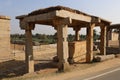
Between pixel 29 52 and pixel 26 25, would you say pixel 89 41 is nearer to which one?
pixel 29 52

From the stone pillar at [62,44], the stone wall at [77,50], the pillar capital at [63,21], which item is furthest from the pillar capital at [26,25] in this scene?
the stone wall at [77,50]

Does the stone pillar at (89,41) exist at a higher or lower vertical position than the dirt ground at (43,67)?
higher

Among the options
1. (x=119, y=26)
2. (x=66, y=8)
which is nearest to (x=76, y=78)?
(x=66, y=8)

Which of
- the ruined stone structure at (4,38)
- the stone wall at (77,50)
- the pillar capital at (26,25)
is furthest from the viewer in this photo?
the ruined stone structure at (4,38)

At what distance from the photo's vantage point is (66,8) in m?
13.5

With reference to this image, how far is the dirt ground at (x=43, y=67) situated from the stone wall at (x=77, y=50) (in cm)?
199

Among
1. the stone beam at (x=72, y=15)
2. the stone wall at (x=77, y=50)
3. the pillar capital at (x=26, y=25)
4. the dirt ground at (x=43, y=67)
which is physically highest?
the stone beam at (x=72, y=15)

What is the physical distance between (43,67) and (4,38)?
19.9ft

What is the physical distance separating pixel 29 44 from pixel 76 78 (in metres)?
5.82

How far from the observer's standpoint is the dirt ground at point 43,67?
12242 millimetres

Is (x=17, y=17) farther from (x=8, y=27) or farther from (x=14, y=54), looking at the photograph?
(x=14, y=54)

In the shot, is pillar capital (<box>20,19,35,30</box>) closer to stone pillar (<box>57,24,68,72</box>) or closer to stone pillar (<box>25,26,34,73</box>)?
stone pillar (<box>25,26,34,73</box>)

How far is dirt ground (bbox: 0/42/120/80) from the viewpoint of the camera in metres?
12.2

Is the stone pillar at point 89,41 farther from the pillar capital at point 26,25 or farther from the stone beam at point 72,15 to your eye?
the pillar capital at point 26,25
